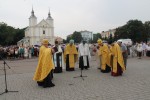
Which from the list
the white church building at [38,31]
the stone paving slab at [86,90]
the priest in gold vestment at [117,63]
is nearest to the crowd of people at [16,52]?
the stone paving slab at [86,90]

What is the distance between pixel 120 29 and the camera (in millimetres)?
91125

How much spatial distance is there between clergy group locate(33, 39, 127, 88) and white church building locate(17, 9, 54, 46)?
85510 mm

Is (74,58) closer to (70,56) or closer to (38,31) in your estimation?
(70,56)

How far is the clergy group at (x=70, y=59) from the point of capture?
10102 millimetres

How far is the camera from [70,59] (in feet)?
50.8

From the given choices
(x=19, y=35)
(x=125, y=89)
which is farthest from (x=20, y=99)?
(x=19, y=35)

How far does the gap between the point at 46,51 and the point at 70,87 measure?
168 centimetres

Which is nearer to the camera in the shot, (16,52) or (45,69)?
(45,69)

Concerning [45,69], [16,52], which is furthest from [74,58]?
[16,52]

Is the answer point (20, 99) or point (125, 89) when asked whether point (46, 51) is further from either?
point (125, 89)

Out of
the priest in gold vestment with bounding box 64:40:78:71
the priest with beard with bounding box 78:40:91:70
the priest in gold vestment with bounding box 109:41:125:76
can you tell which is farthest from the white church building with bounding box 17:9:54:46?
the priest in gold vestment with bounding box 109:41:125:76

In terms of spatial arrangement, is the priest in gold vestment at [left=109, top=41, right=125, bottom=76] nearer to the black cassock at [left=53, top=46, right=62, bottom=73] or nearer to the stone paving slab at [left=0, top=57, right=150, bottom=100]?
the stone paving slab at [left=0, top=57, right=150, bottom=100]

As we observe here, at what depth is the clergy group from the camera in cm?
1010

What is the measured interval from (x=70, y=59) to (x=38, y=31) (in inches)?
3426
